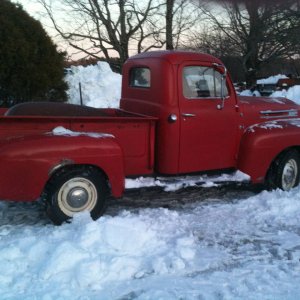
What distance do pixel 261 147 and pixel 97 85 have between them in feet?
35.1

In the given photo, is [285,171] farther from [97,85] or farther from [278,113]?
[97,85]

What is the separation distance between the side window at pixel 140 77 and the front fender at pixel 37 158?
4.89 ft

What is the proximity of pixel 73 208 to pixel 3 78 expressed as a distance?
18.8 feet

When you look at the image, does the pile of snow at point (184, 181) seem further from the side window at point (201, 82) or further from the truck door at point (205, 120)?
the side window at point (201, 82)

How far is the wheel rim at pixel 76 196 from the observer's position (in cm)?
511

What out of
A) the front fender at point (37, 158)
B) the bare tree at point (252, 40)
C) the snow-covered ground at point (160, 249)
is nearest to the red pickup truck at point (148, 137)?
the front fender at point (37, 158)

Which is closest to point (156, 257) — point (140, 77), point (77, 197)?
point (77, 197)

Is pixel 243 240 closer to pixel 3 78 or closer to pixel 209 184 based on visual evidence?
pixel 209 184

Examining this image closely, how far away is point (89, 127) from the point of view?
5367 mm

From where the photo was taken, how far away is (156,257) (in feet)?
14.3

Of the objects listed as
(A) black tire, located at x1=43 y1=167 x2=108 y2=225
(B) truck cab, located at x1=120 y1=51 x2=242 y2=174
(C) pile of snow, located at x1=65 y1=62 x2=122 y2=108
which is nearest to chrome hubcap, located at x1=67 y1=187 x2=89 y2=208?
(A) black tire, located at x1=43 y1=167 x2=108 y2=225

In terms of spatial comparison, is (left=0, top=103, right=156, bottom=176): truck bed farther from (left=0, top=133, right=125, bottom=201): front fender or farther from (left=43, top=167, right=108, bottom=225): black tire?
(left=43, top=167, right=108, bottom=225): black tire

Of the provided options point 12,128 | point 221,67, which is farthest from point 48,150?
point 221,67

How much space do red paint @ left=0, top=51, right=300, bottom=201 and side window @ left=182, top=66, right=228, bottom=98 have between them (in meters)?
0.06
